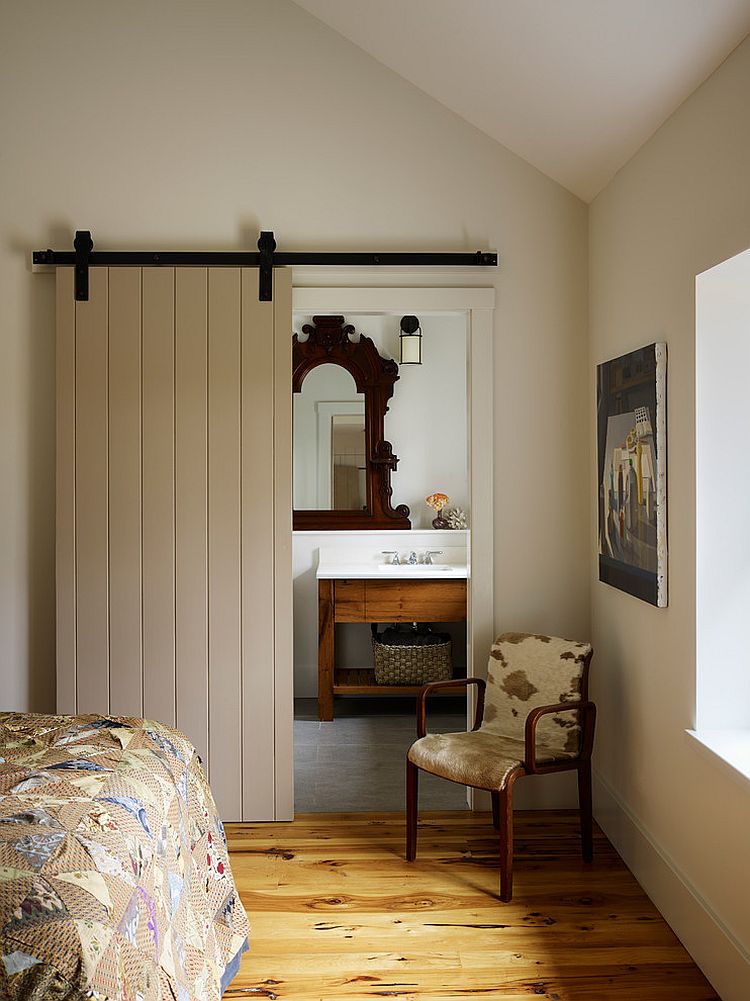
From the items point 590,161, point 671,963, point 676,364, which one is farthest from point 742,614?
point 590,161

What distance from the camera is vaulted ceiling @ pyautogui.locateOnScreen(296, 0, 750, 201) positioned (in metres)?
2.51

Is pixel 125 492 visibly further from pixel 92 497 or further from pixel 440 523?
pixel 440 523

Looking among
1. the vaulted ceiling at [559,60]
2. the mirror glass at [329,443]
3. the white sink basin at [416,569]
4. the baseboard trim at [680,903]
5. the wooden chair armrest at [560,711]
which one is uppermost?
the vaulted ceiling at [559,60]

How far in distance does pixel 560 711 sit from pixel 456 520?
262 cm

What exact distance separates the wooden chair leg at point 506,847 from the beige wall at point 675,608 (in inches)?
18.5

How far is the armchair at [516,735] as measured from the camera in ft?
10.4

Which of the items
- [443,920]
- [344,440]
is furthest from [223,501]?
[344,440]

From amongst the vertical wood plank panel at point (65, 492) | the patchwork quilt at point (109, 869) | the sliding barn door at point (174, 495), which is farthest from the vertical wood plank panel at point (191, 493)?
the patchwork quilt at point (109, 869)

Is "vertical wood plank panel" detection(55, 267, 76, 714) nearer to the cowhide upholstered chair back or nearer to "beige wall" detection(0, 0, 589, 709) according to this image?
"beige wall" detection(0, 0, 589, 709)

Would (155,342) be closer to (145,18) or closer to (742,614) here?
(145,18)

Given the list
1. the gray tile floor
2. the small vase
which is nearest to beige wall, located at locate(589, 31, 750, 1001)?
the gray tile floor

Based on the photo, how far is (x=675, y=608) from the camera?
9.48 feet

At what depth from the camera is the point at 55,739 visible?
238 cm

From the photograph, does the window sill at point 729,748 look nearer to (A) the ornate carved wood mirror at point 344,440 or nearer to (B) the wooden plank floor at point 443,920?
(B) the wooden plank floor at point 443,920
